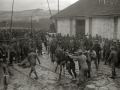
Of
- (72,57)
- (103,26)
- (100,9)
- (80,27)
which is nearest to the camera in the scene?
(72,57)

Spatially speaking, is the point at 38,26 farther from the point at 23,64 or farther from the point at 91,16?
the point at 23,64

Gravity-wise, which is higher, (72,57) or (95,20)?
(95,20)

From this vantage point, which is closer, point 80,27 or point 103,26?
point 103,26

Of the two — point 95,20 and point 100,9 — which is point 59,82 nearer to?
point 95,20

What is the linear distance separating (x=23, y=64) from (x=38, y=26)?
3767 cm

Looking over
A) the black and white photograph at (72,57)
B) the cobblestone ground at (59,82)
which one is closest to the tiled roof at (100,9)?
the black and white photograph at (72,57)

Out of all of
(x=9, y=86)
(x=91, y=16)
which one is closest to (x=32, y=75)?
(x=9, y=86)

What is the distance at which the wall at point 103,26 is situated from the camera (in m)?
17.5

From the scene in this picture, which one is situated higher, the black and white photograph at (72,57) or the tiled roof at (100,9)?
the tiled roof at (100,9)

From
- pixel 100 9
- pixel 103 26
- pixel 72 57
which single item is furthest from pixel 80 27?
pixel 72 57

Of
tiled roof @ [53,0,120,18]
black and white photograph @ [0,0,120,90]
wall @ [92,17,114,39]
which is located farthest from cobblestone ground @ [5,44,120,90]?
tiled roof @ [53,0,120,18]

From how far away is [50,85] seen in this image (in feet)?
28.0

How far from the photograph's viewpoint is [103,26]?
718 inches

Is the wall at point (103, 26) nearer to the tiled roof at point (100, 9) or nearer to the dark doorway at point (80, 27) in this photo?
the tiled roof at point (100, 9)
